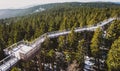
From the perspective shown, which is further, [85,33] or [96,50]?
[85,33]

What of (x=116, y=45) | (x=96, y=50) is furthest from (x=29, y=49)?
(x=116, y=45)

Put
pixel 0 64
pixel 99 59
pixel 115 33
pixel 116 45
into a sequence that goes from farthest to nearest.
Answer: pixel 115 33, pixel 99 59, pixel 116 45, pixel 0 64

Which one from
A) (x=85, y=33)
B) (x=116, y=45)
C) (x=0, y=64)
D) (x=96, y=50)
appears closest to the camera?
(x=0, y=64)

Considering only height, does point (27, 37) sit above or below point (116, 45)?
below

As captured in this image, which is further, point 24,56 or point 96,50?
point 96,50

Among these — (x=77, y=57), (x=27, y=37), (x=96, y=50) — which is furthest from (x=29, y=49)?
(x=27, y=37)

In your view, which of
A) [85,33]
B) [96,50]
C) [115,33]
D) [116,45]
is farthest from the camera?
[85,33]

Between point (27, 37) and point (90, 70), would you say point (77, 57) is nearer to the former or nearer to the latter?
point (90, 70)

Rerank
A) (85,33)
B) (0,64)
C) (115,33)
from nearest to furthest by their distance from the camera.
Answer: (0,64) → (115,33) → (85,33)

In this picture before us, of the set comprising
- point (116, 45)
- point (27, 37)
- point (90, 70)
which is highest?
point (116, 45)

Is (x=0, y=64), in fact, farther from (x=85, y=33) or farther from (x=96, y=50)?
(x=85, y=33)
